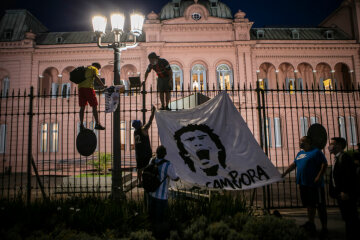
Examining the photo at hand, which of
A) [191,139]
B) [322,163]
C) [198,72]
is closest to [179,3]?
[198,72]

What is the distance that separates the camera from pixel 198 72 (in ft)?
60.8

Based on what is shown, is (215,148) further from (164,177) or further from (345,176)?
(345,176)

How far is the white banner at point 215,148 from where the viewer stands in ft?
17.3

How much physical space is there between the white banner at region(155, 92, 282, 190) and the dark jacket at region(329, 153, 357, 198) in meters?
1.16

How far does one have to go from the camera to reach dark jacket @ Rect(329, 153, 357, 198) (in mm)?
4082

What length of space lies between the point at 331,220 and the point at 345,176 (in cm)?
188

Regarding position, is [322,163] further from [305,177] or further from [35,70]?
[35,70]

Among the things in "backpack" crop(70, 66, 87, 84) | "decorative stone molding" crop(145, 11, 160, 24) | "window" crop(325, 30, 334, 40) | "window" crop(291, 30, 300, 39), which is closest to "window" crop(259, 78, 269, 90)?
"window" crop(291, 30, 300, 39)

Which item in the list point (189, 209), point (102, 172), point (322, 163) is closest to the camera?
point (322, 163)

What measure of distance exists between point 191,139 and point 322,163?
9.34 feet

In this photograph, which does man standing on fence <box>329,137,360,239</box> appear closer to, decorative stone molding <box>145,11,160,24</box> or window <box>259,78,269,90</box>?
window <box>259,78,269,90</box>

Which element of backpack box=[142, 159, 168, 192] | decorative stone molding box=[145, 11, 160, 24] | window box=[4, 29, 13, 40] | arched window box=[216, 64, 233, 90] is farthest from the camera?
window box=[4, 29, 13, 40]

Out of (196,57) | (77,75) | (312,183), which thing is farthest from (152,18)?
(312,183)

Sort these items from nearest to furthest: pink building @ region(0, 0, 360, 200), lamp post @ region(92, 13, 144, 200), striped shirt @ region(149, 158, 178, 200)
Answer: striped shirt @ region(149, 158, 178, 200), lamp post @ region(92, 13, 144, 200), pink building @ region(0, 0, 360, 200)
